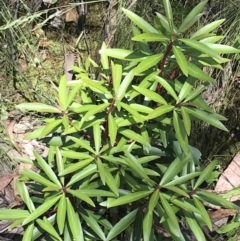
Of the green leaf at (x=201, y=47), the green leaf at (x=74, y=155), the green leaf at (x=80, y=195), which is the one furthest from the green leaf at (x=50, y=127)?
the green leaf at (x=201, y=47)

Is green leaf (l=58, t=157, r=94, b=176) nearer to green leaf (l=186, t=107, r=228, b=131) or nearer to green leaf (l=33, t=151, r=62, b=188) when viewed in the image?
green leaf (l=33, t=151, r=62, b=188)

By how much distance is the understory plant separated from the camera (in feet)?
5.65

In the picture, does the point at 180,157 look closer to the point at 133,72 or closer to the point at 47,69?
the point at 133,72

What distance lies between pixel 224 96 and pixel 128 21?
0.66 m

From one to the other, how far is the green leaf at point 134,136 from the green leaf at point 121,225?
0.93 feet

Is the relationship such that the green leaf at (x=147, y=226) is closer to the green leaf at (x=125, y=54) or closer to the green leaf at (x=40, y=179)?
the green leaf at (x=40, y=179)

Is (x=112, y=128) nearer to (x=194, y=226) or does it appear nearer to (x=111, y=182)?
(x=111, y=182)

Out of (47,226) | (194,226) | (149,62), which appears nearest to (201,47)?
(149,62)

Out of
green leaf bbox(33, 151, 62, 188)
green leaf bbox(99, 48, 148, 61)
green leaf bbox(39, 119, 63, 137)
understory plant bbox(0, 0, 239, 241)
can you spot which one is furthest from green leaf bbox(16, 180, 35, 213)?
green leaf bbox(99, 48, 148, 61)

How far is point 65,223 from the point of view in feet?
6.09

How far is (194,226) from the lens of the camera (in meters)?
1.78

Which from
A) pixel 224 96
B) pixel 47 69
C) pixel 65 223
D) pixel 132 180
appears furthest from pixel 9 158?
pixel 224 96

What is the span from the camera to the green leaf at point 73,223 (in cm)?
175

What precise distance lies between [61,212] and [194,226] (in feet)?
1.69
